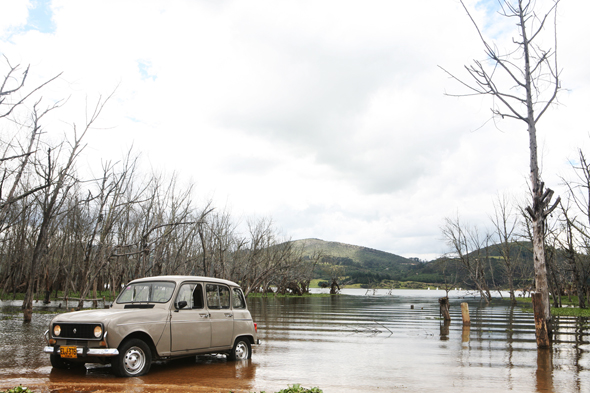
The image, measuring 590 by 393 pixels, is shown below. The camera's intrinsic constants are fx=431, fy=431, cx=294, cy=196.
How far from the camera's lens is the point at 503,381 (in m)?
9.17

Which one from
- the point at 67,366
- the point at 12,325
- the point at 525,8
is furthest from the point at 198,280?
the point at 525,8

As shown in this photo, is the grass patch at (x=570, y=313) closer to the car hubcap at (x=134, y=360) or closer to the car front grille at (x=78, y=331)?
the car hubcap at (x=134, y=360)

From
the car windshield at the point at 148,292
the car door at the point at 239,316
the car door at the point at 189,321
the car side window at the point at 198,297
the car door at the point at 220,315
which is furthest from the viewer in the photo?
the car door at the point at 239,316

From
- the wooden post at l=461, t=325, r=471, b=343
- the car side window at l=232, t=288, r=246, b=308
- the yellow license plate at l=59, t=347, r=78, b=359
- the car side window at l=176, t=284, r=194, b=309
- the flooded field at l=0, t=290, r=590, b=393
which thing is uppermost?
the car side window at l=176, t=284, r=194, b=309

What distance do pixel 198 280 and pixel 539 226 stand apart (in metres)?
11.5

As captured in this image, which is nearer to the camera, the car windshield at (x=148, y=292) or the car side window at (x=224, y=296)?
the car windshield at (x=148, y=292)

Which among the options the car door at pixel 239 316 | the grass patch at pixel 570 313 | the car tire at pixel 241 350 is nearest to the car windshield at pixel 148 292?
the car door at pixel 239 316

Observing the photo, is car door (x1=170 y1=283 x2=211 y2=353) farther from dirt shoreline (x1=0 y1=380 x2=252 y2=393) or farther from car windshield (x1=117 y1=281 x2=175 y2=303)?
dirt shoreline (x1=0 y1=380 x2=252 y2=393)

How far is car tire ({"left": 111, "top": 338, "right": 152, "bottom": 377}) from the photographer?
27.3ft

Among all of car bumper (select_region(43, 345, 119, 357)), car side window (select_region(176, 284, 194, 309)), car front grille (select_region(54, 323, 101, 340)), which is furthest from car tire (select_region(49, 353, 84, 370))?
car side window (select_region(176, 284, 194, 309))

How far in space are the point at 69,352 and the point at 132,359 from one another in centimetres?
116

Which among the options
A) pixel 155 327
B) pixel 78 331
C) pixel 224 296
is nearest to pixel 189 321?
pixel 155 327

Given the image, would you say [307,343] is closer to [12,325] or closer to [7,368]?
[7,368]

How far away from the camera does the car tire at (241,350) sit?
1089 centimetres
